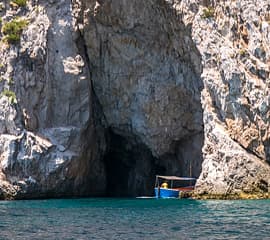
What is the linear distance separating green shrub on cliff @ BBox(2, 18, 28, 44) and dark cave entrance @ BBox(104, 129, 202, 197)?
448 inches

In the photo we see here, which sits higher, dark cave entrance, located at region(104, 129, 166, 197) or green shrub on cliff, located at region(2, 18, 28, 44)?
green shrub on cliff, located at region(2, 18, 28, 44)

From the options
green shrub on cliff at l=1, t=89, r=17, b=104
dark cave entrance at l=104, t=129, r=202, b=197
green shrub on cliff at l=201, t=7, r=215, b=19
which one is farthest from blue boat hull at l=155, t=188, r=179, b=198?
green shrub on cliff at l=1, t=89, r=17, b=104

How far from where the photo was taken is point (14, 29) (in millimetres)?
49250

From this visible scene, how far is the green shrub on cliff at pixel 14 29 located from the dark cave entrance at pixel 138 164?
37.3 feet

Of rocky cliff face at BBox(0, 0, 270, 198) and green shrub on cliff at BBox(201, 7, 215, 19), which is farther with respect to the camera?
rocky cliff face at BBox(0, 0, 270, 198)

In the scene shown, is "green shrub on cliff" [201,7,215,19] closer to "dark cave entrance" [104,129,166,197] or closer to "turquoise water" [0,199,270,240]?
"dark cave entrance" [104,129,166,197]

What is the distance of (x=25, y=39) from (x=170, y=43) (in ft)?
39.2

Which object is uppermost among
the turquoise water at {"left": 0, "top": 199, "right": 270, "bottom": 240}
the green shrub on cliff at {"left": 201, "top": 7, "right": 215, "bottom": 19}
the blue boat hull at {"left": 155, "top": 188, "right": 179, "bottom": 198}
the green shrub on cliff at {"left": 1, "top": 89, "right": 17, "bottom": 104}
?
the green shrub on cliff at {"left": 201, "top": 7, "right": 215, "bottom": 19}

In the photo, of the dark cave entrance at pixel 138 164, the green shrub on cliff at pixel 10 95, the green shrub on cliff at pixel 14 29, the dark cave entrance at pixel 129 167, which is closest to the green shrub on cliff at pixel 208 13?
the dark cave entrance at pixel 138 164

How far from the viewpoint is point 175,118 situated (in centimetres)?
4809

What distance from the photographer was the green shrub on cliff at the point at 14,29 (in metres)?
49.1

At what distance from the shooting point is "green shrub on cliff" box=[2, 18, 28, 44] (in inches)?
1932

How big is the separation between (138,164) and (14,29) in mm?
16613

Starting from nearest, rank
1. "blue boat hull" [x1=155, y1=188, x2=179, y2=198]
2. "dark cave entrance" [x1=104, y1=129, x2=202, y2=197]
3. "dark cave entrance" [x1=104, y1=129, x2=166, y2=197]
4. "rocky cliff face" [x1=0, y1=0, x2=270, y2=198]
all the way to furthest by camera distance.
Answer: "blue boat hull" [x1=155, y1=188, x2=179, y2=198] < "rocky cliff face" [x1=0, y1=0, x2=270, y2=198] < "dark cave entrance" [x1=104, y1=129, x2=202, y2=197] < "dark cave entrance" [x1=104, y1=129, x2=166, y2=197]
